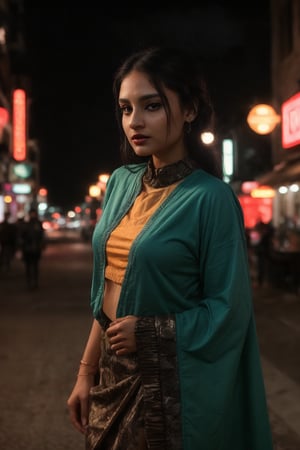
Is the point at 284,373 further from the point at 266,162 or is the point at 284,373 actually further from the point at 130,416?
the point at 266,162

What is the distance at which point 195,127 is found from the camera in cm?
207

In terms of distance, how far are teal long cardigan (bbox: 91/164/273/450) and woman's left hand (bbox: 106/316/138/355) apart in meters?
0.04

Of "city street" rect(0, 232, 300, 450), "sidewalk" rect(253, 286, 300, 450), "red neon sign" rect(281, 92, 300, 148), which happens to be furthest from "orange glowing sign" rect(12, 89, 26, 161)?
"sidewalk" rect(253, 286, 300, 450)

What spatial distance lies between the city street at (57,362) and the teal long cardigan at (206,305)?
2.92 metres

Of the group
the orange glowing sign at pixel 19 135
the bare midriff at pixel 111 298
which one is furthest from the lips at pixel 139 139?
the orange glowing sign at pixel 19 135

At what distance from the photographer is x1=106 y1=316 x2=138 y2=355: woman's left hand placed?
1.84 metres

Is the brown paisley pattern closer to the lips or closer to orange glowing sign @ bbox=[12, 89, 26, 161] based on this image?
the lips

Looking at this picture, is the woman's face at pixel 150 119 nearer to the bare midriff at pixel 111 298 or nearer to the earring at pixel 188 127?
the earring at pixel 188 127

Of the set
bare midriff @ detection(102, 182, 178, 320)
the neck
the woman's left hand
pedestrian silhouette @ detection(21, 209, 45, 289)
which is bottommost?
pedestrian silhouette @ detection(21, 209, 45, 289)

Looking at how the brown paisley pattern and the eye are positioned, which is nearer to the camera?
the brown paisley pattern

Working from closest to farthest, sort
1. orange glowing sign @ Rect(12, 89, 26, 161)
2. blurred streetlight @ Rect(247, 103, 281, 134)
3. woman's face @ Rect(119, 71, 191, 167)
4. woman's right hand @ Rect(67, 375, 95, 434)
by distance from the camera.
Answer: woman's face @ Rect(119, 71, 191, 167) < woman's right hand @ Rect(67, 375, 95, 434) < blurred streetlight @ Rect(247, 103, 281, 134) < orange glowing sign @ Rect(12, 89, 26, 161)

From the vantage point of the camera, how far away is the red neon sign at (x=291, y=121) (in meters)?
15.2

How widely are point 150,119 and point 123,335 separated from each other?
65cm

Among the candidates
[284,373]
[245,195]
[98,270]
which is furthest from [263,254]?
[245,195]
